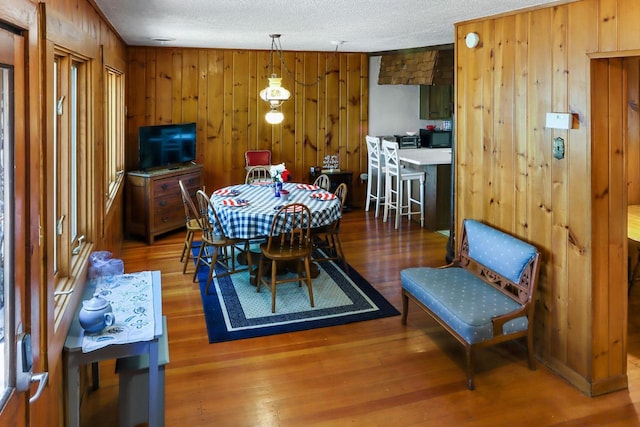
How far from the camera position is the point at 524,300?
3045 mm

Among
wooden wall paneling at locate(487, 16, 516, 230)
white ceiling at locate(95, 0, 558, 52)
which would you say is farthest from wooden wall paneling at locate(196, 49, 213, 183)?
wooden wall paneling at locate(487, 16, 516, 230)

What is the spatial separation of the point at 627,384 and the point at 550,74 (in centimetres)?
187

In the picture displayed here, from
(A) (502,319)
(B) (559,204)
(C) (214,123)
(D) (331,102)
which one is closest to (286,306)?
(A) (502,319)

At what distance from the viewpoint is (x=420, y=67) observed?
21.4 ft

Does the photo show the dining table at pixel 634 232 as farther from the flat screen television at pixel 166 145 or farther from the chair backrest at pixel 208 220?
the flat screen television at pixel 166 145

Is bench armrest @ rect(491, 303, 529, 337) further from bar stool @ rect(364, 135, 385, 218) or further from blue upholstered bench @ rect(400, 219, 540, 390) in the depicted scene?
bar stool @ rect(364, 135, 385, 218)

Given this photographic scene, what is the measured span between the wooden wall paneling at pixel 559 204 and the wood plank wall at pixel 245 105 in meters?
4.88

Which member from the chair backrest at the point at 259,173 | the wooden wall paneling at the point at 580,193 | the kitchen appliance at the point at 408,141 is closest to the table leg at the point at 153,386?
the wooden wall paneling at the point at 580,193

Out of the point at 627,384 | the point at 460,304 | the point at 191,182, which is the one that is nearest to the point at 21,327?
the point at 460,304

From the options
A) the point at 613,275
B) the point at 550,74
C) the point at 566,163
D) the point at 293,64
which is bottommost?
the point at 613,275

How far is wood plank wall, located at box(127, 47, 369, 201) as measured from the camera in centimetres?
675

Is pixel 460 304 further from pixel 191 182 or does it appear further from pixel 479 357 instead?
pixel 191 182

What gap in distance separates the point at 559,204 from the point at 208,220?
288 centimetres

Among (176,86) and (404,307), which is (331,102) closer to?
(176,86)
